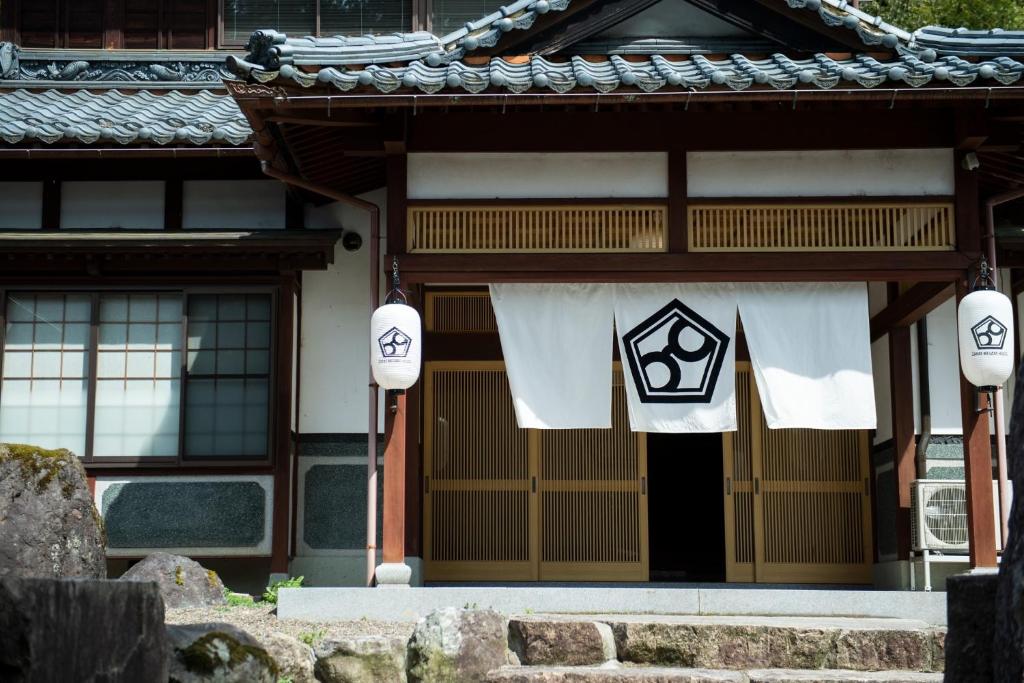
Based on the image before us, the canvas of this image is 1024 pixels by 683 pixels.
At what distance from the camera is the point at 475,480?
12719 millimetres

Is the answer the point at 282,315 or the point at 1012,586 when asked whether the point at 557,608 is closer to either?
the point at 282,315

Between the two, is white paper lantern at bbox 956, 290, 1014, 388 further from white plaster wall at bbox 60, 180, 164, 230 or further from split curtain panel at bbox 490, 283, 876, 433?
white plaster wall at bbox 60, 180, 164, 230

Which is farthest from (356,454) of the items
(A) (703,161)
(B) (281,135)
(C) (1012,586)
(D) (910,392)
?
(C) (1012,586)

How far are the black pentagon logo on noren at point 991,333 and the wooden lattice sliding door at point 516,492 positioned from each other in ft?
12.0

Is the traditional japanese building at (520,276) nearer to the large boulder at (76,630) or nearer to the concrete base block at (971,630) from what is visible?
the large boulder at (76,630)

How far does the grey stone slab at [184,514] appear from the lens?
11.7 m

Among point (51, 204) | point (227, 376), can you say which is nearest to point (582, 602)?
point (227, 376)

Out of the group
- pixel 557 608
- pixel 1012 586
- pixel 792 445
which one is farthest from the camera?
pixel 792 445

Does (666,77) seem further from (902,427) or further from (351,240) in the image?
(902,427)

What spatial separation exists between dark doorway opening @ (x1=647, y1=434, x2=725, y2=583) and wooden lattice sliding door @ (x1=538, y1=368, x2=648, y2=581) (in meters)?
3.62

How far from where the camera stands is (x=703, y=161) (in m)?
10.8

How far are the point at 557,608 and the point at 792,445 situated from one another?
4.20 meters

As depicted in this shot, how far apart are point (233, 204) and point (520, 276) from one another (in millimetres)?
3295

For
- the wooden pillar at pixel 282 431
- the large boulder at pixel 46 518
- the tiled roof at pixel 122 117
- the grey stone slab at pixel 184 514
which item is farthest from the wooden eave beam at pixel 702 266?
the large boulder at pixel 46 518
